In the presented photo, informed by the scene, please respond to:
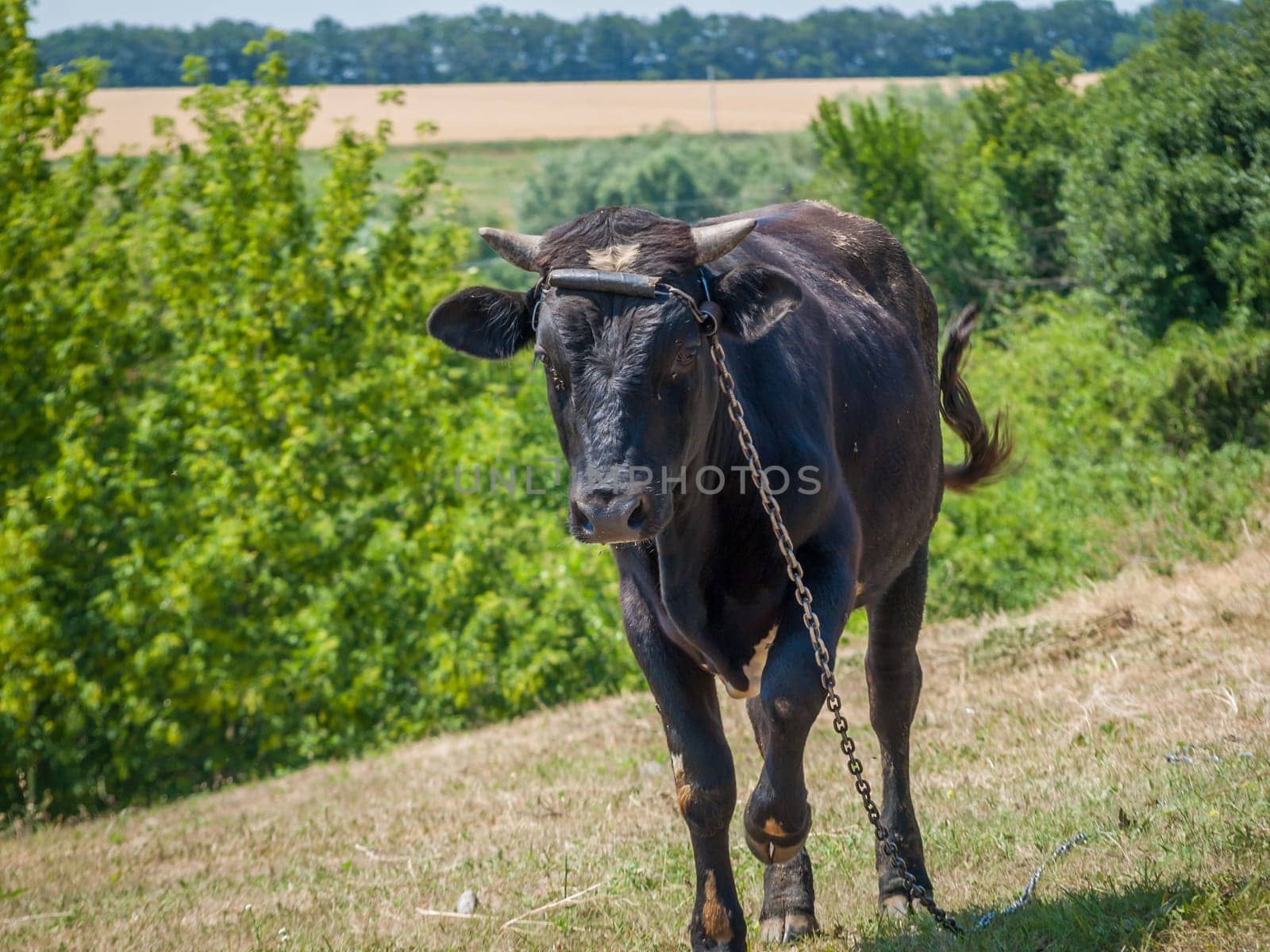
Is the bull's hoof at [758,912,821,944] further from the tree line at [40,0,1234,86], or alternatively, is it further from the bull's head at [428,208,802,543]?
the tree line at [40,0,1234,86]

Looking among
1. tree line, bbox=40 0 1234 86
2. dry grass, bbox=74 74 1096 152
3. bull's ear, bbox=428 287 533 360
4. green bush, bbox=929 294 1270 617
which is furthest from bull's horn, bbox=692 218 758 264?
tree line, bbox=40 0 1234 86

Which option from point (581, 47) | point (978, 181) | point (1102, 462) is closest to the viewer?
point (1102, 462)

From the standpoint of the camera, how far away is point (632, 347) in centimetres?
432

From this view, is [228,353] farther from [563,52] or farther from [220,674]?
[563,52]

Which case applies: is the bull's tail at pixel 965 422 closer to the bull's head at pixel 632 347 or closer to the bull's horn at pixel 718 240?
the bull's head at pixel 632 347

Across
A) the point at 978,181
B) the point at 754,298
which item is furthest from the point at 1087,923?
the point at 978,181

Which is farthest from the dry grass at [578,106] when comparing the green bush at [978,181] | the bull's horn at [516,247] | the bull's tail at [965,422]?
the bull's horn at [516,247]

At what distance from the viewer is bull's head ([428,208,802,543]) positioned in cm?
419

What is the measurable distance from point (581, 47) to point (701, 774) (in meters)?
95.1

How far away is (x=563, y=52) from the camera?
94.8m

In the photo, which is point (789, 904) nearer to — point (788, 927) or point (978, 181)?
point (788, 927)

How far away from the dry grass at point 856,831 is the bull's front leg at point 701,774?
19.3 inches

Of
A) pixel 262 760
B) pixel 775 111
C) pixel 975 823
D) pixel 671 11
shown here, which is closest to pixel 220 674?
pixel 262 760

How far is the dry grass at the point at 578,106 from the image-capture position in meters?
62.2
